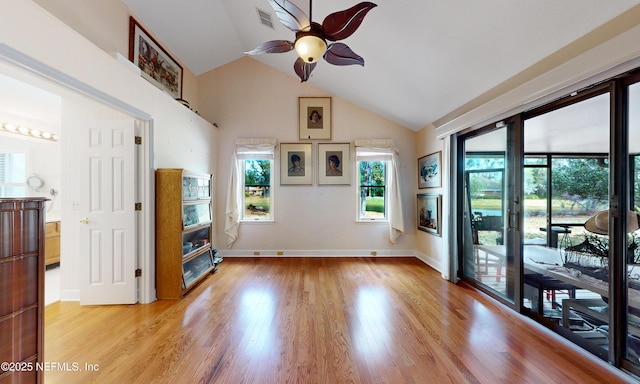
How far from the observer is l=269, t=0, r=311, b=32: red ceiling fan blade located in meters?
1.66

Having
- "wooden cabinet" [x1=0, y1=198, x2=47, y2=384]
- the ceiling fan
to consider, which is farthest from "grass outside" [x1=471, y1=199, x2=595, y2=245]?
"wooden cabinet" [x1=0, y1=198, x2=47, y2=384]

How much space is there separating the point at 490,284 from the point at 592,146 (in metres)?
1.89

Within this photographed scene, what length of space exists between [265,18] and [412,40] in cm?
216

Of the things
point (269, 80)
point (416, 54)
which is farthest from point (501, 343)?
point (269, 80)

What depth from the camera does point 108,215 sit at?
2748 millimetres

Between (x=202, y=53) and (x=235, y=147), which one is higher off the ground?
(x=202, y=53)

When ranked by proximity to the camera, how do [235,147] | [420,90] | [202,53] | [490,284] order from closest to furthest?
1. [490,284]
2. [420,90]
3. [202,53]
4. [235,147]

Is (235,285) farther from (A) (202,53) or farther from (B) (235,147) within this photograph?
(A) (202,53)

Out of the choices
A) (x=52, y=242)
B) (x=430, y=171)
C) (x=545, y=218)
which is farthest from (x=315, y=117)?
(x=52, y=242)

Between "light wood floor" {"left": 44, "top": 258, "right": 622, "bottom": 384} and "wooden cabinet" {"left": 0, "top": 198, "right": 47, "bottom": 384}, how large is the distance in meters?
0.45

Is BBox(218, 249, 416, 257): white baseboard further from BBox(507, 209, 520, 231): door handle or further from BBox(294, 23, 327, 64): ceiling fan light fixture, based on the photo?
BBox(294, 23, 327, 64): ceiling fan light fixture

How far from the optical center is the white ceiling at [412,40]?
184cm

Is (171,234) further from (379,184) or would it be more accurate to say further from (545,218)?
(545,218)

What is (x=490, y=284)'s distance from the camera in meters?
3.04
